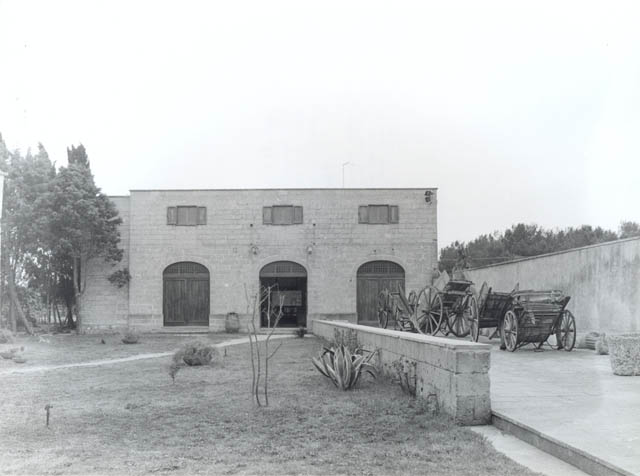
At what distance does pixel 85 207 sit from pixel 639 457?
21.5 m

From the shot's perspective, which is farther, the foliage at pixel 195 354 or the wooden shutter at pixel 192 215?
the wooden shutter at pixel 192 215

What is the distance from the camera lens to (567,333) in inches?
447

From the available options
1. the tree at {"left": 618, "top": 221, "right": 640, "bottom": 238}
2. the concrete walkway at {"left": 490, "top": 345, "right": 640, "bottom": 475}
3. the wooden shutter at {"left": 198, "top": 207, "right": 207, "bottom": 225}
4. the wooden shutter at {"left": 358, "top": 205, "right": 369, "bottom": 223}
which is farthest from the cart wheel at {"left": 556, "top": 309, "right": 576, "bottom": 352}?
the tree at {"left": 618, "top": 221, "right": 640, "bottom": 238}

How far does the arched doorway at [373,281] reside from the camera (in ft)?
82.3

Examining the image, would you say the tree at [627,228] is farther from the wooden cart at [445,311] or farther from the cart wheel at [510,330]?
the cart wheel at [510,330]

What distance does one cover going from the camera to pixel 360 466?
4.64 metres

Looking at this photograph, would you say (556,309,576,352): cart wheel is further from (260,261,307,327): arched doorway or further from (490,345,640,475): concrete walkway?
(260,261,307,327): arched doorway

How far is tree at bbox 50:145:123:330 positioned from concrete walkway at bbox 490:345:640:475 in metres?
17.5

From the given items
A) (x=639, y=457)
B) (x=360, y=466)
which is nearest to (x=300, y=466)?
(x=360, y=466)

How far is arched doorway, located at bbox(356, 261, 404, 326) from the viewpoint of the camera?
25.1 metres

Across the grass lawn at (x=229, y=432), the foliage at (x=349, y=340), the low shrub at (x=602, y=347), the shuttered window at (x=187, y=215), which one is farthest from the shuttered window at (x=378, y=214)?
the grass lawn at (x=229, y=432)

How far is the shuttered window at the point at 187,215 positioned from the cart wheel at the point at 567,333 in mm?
16663

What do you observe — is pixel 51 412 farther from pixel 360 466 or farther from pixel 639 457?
pixel 639 457

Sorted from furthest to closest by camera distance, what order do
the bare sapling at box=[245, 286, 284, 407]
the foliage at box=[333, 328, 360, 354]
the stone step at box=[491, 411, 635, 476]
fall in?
the foliage at box=[333, 328, 360, 354], the bare sapling at box=[245, 286, 284, 407], the stone step at box=[491, 411, 635, 476]
